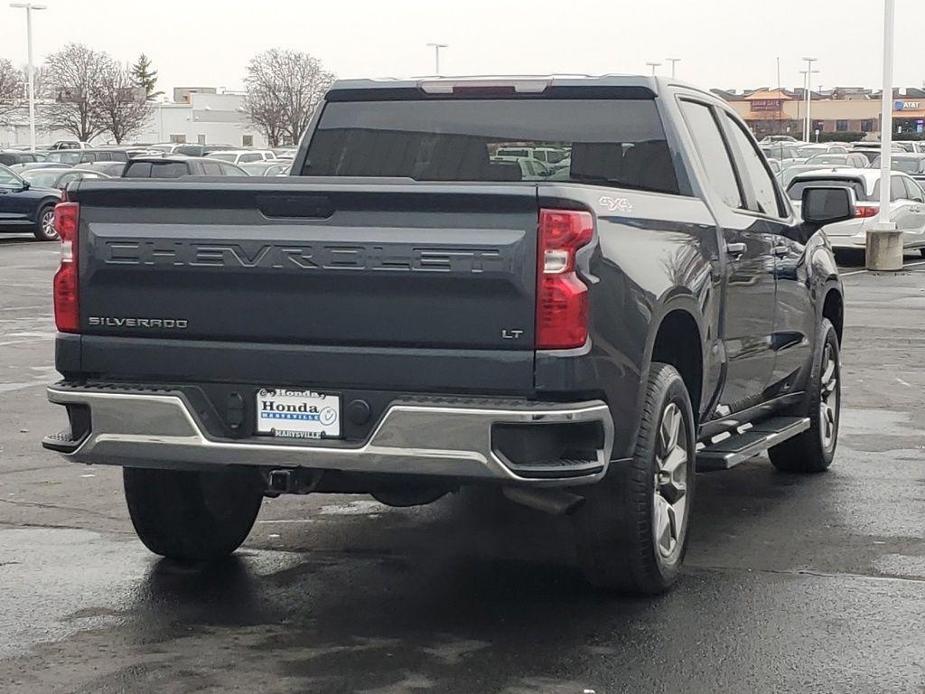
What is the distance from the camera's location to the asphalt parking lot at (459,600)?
5312mm

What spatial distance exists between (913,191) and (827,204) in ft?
71.8

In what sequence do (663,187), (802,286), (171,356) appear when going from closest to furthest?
(171,356) → (663,187) → (802,286)

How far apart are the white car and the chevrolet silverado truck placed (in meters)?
20.0

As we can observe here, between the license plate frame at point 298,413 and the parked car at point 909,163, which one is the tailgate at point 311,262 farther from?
the parked car at point 909,163

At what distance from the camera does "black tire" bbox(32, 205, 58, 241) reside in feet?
104

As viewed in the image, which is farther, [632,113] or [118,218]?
[632,113]

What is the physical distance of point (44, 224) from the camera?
106 feet

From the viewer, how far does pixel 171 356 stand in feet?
18.9

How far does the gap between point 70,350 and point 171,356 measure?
41 centimetres

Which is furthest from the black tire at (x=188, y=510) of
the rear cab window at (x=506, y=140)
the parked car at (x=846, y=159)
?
the parked car at (x=846, y=159)

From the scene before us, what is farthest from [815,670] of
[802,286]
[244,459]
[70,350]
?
[802,286]

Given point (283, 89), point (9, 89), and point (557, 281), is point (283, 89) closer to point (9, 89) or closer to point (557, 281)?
point (9, 89)

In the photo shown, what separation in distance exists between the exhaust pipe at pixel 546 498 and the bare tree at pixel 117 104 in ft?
272

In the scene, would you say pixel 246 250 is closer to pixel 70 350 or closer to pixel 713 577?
pixel 70 350
